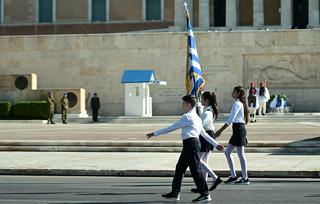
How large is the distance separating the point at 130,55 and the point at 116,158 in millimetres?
23317

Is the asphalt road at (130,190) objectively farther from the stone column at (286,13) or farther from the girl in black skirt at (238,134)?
the stone column at (286,13)

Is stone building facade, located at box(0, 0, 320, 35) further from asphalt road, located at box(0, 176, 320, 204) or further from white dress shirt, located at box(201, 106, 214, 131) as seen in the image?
white dress shirt, located at box(201, 106, 214, 131)

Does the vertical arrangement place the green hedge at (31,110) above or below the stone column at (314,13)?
below

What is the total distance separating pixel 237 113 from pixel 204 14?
38904mm

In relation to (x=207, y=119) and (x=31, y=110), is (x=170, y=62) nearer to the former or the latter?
(x=31, y=110)

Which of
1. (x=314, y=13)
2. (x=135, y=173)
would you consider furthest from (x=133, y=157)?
(x=314, y=13)

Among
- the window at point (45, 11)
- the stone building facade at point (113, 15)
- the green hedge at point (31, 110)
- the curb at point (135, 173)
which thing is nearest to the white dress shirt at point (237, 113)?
the curb at point (135, 173)

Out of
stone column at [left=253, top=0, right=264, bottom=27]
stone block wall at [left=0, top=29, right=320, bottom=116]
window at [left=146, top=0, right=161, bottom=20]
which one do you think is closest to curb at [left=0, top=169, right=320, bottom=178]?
stone block wall at [left=0, top=29, right=320, bottom=116]

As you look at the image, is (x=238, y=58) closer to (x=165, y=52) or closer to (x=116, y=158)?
(x=165, y=52)

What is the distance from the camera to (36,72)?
39.6 meters

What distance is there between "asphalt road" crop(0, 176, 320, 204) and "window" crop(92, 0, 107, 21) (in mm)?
46010

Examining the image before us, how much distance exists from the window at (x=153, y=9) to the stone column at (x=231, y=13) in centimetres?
920

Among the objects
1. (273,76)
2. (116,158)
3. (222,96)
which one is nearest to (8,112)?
(222,96)

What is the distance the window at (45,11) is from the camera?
58.7 meters
